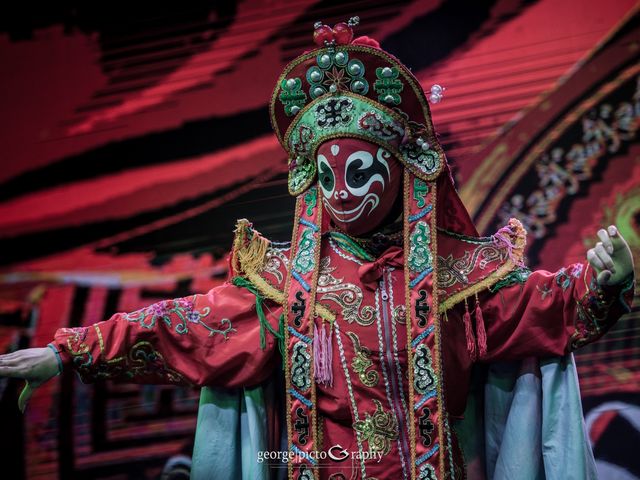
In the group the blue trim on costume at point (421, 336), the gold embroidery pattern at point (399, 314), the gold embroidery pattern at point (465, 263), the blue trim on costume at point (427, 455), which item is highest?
the gold embroidery pattern at point (465, 263)

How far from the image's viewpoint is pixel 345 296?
8.75 ft

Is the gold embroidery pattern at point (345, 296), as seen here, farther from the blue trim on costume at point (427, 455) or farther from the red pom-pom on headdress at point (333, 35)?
the red pom-pom on headdress at point (333, 35)

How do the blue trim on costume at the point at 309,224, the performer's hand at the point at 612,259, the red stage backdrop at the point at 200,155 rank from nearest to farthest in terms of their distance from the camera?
the performer's hand at the point at 612,259 < the blue trim on costume at the point at 309,224 < the red stage backdrop at the point at 200,155

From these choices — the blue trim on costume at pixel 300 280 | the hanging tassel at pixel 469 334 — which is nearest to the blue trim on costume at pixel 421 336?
the hanging tassel at pixel 469 334

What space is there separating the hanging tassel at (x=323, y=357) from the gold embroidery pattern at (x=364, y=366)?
0.21 ft

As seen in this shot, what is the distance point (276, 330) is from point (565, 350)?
0.77m

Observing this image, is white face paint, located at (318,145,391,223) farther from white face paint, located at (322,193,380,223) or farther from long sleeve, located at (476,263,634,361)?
long sleeve, located at (476,263,634,361)

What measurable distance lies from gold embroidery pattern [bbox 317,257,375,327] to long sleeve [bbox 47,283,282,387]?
5.9 inches

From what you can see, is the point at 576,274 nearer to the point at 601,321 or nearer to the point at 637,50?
the point at 601,321

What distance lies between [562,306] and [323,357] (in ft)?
2.09

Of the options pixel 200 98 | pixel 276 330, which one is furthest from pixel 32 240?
pixel 276 330

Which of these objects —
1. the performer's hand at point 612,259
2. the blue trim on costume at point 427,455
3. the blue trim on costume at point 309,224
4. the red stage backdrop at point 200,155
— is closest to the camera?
the performer's hand at point 612,259

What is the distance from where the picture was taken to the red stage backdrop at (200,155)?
337 cm

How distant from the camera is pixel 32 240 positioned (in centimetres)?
378
